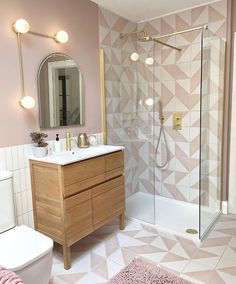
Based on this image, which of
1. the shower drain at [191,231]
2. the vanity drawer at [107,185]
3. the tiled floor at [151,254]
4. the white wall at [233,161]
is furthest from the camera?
the white wall at [233,161]

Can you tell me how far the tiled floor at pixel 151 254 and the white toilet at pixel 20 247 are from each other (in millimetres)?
451

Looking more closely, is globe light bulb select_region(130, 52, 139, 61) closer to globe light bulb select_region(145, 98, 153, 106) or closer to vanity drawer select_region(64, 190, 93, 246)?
globe light bulb select_region(145, 98, 153, 106)

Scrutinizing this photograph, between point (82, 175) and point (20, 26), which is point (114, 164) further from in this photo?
point (20, 26)

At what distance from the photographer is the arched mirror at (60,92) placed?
7.51 ft

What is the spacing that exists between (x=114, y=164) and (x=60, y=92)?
2.96ft

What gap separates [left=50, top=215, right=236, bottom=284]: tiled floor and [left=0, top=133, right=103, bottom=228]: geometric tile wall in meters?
0.47

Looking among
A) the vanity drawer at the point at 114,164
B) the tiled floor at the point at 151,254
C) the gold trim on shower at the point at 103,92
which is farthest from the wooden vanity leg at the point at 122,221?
the gold trim on shower at the point at 103,92

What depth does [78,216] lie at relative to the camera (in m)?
2.09

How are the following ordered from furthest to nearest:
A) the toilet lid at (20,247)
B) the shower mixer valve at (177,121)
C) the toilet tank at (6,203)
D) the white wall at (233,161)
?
1. the shower mixer valve at (177,121)
2. the white wall at (233,161)
3. the toilet tank at (6,203)
4. the toilet lid at (20,247)

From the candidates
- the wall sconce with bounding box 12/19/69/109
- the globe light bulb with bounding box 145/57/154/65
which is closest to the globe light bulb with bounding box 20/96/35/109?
the wall sconce with bounding box 12/19/69/109

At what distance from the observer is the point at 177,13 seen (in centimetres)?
308

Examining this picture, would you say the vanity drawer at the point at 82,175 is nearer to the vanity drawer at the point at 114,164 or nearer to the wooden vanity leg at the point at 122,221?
the vanity drawer at the point at 114,164

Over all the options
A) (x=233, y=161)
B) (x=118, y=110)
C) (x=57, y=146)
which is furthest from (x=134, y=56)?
(x=233, y=161)

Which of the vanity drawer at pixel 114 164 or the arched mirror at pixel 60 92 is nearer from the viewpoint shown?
the arched mirror at pixel 60 92
